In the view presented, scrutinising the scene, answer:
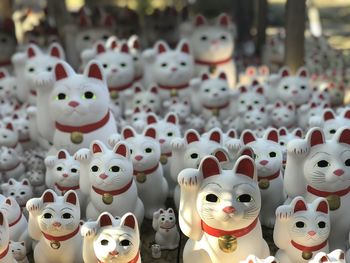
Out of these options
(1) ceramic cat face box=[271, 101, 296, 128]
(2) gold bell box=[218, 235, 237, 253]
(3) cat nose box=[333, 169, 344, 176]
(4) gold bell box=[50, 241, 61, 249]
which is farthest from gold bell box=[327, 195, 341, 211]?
(4) gold bell box=[50, 241, 61, 249]

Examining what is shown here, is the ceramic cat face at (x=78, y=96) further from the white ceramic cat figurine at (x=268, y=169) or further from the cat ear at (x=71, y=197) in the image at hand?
the white ceramic cat figurine at (x=268, y=169)

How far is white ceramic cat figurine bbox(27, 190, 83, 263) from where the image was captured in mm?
2832

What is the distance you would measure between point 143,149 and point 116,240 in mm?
846

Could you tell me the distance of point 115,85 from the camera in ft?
15.5

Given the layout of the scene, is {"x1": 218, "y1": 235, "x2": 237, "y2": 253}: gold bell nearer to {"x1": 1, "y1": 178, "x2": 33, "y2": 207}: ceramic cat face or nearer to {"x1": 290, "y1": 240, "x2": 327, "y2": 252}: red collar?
{"x1": 290, "y1": 240, "x2": 327, "y2": 252}: red collar

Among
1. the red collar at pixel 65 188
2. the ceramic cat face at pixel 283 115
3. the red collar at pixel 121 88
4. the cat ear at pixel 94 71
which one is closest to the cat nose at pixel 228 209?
the red collar at pixel 65 188

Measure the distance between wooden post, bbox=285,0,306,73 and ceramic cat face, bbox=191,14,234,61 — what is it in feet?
1.91

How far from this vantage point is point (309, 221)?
2.69 metres

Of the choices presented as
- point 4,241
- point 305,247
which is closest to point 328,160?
point 305,247

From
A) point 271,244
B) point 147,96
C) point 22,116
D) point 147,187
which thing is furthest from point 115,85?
point 271,244

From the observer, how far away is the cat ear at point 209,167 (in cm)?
261

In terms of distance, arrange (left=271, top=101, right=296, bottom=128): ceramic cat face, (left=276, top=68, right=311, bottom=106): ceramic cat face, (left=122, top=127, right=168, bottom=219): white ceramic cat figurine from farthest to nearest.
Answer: (left=276, top=68, right=311, bottom=106): ceramic cat face
(left=271, top=101, right=296, bottom=128): ceramic cat face
(left=122, top=127, right=168, bottom=219): white ceramic cat figurine

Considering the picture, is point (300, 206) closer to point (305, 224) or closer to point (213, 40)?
point (305, 224)

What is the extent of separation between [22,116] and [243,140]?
2.01m
